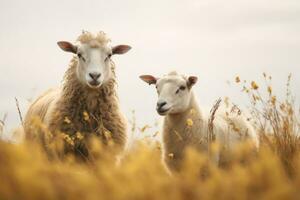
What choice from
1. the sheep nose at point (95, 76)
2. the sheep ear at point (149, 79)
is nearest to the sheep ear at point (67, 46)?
the sheep nose at point (95, 76)

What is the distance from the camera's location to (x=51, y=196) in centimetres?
198

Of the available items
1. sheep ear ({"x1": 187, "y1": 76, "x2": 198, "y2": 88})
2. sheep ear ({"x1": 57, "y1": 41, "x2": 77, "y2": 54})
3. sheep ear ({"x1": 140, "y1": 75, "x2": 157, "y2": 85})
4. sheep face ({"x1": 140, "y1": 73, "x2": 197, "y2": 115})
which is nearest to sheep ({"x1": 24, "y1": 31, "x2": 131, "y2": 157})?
sheep ear ({"x1": 57, "y1": 41, "x2": 77, "y2": 54})

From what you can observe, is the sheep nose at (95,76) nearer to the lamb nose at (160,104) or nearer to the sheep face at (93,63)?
the sheep face at (93,63)

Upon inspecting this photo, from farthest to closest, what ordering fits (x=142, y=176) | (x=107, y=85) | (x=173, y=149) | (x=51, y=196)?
(x=107, y=85) → (x=173, y=149) → (x=142, y=176) → (x=51, y=196)

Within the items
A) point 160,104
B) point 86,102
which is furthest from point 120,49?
point 160,104

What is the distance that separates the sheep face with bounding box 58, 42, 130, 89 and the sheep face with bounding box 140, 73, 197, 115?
31.8 inches

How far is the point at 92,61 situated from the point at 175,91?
1326 mm

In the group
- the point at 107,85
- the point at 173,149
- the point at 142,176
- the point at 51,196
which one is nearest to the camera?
the point at 51,196

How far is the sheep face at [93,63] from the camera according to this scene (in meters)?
7.04

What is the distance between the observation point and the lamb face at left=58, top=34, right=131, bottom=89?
7.08m

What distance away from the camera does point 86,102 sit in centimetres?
737

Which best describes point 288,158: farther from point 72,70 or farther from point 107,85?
→ point 72,70

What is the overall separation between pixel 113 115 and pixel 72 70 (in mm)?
1112

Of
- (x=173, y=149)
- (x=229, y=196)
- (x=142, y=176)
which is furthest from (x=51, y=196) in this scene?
(x=173, y=149)
